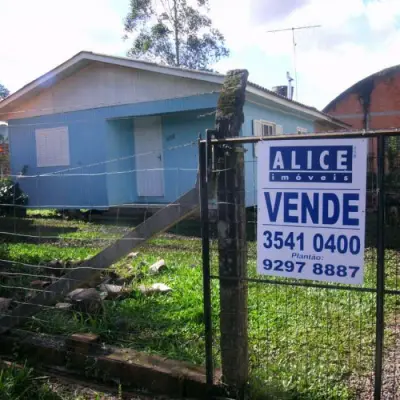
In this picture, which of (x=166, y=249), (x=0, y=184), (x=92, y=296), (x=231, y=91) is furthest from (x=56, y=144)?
(x=231, y=91)

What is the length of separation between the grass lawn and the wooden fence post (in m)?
0.23

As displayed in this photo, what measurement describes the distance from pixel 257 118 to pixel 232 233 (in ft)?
29.3

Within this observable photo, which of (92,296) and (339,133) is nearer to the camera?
(339,133)

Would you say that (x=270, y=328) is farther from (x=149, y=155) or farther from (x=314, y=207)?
(x=149, y=155)

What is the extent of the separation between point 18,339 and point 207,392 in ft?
6.23

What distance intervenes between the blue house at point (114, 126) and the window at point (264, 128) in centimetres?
3

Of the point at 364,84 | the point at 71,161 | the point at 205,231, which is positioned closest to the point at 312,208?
the point at 205,231

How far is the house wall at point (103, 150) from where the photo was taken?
11461 mm

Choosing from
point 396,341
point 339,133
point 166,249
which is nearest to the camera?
point 339,133

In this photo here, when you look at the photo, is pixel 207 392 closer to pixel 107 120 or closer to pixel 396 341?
pixel 396 341

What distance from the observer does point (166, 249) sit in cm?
754

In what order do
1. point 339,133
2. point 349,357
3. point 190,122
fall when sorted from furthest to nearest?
point 190,122, point 349,357, point 339,133

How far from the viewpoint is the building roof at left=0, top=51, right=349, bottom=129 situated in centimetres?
1029

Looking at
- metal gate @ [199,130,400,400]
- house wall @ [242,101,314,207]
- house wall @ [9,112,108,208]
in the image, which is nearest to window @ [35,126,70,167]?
house wall @ [9,112,108,208]
